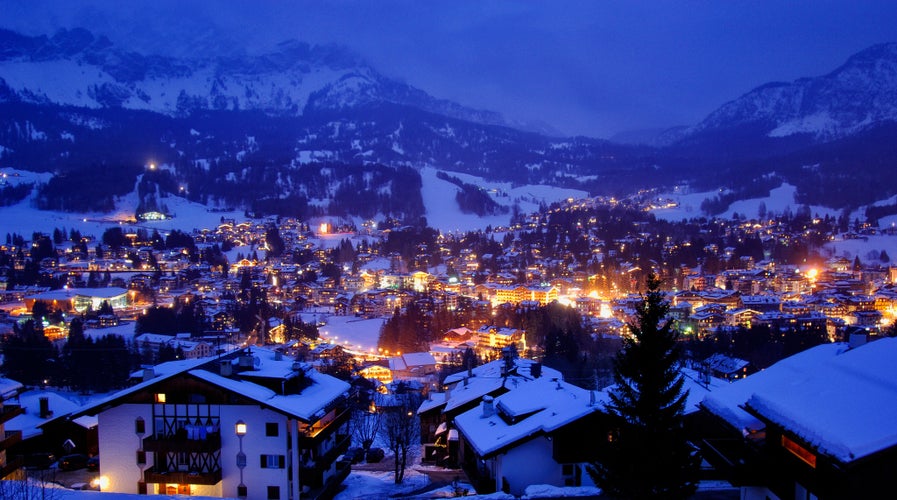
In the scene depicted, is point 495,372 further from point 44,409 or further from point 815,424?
point 815,424

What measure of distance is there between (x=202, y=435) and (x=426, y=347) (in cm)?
3268

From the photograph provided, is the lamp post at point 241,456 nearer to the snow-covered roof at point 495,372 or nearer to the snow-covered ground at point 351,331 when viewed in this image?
the snow-covered roof at point 495,372

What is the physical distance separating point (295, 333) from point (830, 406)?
4184cm

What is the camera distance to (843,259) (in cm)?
7675

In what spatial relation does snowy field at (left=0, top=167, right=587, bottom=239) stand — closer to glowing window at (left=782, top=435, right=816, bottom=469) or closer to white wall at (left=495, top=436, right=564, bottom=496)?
white wall at (left=495, top=436, right=564, bottom=496)

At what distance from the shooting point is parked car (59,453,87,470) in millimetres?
13336

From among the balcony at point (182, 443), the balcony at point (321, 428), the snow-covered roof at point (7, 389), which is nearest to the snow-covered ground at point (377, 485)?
the balcony at point (321, 428)

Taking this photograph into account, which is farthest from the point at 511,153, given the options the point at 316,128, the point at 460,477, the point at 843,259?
the point at 460,477

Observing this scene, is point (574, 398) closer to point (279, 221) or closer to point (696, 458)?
point (696, 458)

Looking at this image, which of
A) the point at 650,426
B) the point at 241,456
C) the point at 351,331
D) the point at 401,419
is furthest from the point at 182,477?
the point at 351,331

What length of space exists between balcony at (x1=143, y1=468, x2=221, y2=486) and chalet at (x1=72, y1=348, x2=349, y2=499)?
0.6 inches

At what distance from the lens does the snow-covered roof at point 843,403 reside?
14.9 ft

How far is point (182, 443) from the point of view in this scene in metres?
10.4

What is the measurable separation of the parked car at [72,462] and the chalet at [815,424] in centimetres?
1280
